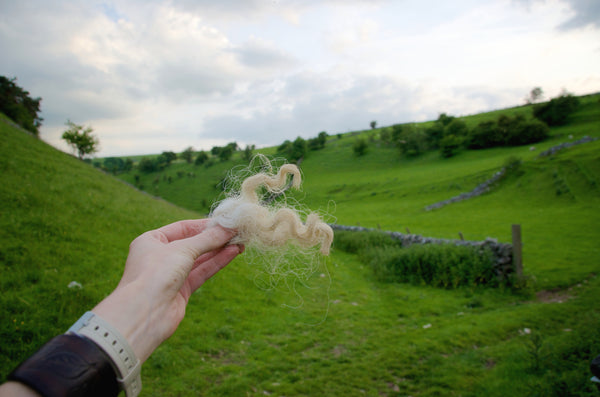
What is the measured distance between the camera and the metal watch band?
144 cm

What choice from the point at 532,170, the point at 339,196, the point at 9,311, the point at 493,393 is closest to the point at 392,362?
the point at 493,393

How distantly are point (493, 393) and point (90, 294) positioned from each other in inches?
314

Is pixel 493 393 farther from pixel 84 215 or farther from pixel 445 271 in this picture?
pixel 84 215

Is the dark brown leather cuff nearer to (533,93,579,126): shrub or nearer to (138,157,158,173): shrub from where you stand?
(138,157,158,173): shrub

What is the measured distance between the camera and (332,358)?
710 centimetres

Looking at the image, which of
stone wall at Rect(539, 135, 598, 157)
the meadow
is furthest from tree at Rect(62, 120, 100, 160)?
stone wall at Rect(539, 135, 598, 157)

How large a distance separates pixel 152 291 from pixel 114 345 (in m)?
0.39

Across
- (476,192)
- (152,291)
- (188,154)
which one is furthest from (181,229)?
(188,154)

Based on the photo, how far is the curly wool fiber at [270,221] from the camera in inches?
118

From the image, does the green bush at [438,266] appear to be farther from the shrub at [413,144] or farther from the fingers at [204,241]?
the shrub at [413,144]

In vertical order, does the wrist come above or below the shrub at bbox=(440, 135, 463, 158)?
below

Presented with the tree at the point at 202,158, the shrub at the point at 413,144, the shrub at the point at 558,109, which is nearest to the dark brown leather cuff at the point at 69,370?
the tree at the point at 202,158

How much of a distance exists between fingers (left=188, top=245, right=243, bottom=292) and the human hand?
0.12 meters

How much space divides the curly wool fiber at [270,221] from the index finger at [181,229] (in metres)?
0.17
